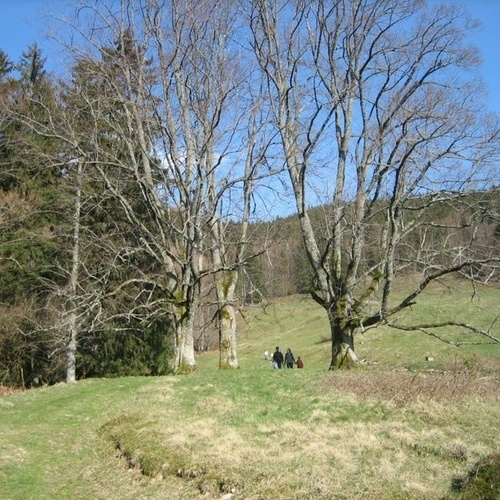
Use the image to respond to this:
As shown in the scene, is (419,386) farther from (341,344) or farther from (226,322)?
(226,322)

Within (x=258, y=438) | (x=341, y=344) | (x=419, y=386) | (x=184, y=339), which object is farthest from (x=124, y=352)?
(x=258, y=438)

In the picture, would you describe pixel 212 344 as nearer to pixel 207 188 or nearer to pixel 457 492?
pixel 207 188

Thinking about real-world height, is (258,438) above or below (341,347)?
below

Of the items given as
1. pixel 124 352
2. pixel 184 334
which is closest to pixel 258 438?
pixel 184 334

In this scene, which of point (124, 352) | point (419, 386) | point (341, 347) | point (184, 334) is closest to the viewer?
point (419, 386)

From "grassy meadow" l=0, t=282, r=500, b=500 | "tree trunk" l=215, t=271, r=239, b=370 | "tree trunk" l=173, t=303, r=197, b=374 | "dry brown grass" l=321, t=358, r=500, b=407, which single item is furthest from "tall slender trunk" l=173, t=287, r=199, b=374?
"dry brown grass" l=321, t=358, r=500, b=407

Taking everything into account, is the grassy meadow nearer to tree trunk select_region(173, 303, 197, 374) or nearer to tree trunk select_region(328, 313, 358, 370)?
tree trunk select_region(328, 313, 358, 370)

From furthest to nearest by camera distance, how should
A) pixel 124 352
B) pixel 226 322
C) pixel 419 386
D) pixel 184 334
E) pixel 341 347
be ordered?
1. pixel 124 352
2. pixel 226 322
3. pixel 184 334
4. pixel 341 347
5. pixel 419 386

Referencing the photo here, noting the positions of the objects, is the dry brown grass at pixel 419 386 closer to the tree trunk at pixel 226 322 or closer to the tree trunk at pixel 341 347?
the tree trunk at pixel 341 347

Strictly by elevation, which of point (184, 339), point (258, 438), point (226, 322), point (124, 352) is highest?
point (226, 322)

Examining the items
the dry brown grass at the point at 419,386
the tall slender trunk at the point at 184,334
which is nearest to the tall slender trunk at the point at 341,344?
the dry brown grass at the point at 419,386

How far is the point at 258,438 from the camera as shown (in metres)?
8.24

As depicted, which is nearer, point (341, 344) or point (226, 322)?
point (341, 344)

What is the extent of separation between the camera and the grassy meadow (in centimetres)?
656
